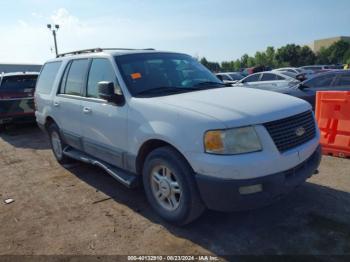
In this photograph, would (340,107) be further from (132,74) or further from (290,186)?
(132,74)

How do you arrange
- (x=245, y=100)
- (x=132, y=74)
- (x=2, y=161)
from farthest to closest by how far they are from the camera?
(x=2, y=161) < (x=132, y=74) < (x=245, y=100)

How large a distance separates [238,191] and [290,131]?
2.89ft

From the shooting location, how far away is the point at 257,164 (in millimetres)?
3082

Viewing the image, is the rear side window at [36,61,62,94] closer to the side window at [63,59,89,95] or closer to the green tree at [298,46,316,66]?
the side window at [63,59,89,95]

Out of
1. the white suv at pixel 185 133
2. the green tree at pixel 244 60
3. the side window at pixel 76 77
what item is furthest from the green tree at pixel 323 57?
the white suv at pixel 185 133

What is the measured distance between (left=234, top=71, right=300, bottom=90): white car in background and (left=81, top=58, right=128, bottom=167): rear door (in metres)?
7.38

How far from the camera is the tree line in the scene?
2788 inches

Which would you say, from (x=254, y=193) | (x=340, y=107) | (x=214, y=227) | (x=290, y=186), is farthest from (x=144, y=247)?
(x=340, y=107)

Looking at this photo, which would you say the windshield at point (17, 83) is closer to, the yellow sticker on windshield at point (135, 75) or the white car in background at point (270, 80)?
the white car in background at point (270, 80)

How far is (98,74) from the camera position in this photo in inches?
186

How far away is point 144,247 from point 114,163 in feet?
4.70

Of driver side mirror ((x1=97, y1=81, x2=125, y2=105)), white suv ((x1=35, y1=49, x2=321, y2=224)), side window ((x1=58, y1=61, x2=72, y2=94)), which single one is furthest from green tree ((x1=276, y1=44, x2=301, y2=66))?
driver side mirror ((x1=97, y1=81, x2=125, y2=105))

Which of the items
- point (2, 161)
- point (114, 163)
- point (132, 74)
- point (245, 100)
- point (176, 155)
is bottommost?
point (2, 161)

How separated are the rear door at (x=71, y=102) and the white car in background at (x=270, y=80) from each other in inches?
275
